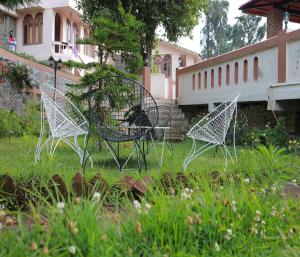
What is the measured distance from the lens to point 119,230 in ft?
6.10

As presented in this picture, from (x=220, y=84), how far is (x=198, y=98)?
4.43ft

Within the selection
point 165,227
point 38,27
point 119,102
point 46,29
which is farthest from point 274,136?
point 38,27

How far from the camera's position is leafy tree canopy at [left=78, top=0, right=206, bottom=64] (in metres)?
15.4

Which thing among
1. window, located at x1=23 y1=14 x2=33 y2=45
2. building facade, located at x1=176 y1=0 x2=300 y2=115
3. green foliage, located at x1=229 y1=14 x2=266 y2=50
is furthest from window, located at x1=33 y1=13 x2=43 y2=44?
green foliage, located at x1=229 y1=14 x2=266 y2=50

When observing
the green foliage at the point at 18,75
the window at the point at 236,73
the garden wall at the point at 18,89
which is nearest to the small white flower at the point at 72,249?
the window at the point at 236,73

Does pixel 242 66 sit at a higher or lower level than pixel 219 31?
lower

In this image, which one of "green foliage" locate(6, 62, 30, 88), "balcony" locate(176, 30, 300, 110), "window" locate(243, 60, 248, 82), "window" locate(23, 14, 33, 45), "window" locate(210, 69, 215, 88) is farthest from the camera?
"window" locate(23, 14, 33, 45)

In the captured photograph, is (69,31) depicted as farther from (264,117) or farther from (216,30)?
(216,30)

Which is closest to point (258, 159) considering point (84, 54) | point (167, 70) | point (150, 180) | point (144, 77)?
point (150, 180)

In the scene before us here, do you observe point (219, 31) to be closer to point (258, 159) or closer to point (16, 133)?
point (16, 133)

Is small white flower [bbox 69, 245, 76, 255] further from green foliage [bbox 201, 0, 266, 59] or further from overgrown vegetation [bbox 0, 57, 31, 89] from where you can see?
green foliage [bbox 201, 0, 266, 59]

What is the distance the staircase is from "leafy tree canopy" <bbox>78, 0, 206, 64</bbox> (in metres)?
3.76

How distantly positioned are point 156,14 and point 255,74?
810cm

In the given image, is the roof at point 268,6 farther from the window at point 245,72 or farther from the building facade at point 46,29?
the building facade at point 46,29
